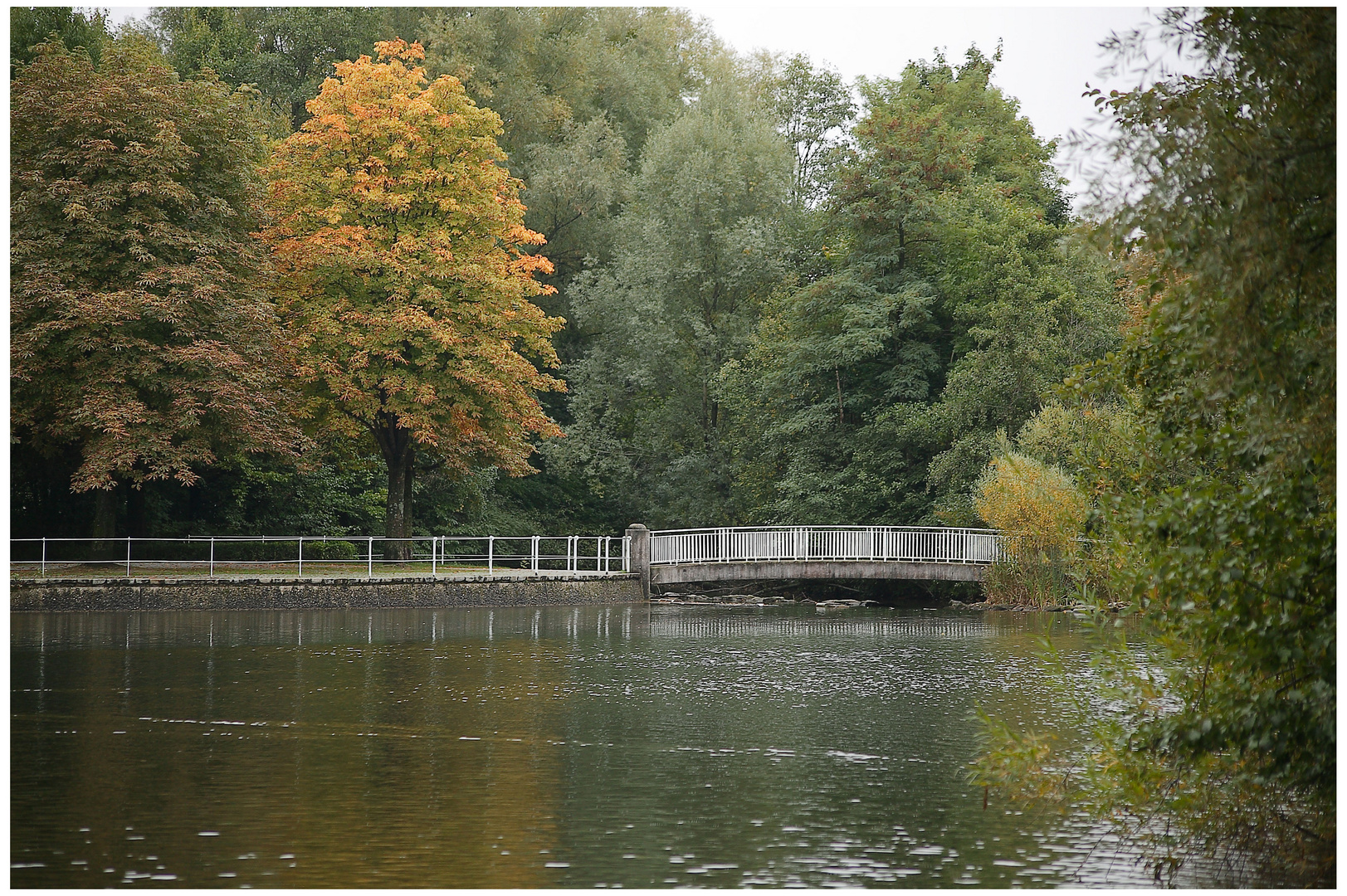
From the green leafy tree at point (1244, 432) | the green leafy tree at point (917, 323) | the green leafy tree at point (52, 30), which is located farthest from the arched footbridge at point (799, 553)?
the green leafy tree at point (1244, 432)

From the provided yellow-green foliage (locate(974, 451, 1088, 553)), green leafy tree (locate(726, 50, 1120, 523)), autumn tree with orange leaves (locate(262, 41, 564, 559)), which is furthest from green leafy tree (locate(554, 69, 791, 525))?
yellow-green foliage (locate(974, 451, 1088, 553))

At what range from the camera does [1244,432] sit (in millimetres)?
7551

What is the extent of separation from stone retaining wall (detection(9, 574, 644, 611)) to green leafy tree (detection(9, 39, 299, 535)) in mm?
2039

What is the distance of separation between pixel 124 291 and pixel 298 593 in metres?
6.59

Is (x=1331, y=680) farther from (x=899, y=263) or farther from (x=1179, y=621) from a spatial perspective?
(x=899, y=263)

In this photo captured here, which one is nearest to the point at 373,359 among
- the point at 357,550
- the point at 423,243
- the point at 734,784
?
the point at 423,243

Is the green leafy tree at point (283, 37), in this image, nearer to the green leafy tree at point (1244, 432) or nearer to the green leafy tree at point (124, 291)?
the green leafy tree at point (124, 291)

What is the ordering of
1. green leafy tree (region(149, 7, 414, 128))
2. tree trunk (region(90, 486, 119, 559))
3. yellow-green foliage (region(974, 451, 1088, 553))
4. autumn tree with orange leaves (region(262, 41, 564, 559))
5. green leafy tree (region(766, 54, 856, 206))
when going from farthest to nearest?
green leafy tree (region(766, 54, 856, 206)) → green leafy tree (region(149, 7, 414, 128)) → autumn tree with orange leaves (region(262, 41, 564, 559)) → tree trunk (region(90, 486, 119, 559)) → yellow-green foliage (region(974, 451, 1088, 553))

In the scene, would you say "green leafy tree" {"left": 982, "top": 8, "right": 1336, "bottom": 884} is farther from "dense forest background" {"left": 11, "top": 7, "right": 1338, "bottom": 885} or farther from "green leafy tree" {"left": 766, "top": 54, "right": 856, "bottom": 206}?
"green leafy tree" {"left": 766, "top": 54, "right": 856, "bottom": 206}

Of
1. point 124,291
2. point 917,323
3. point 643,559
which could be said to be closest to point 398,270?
point 124,291

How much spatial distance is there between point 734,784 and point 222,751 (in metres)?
4.44

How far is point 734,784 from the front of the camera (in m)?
10.5

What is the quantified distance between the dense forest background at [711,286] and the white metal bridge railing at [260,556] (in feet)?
2.88

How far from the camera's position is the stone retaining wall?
79.3 ft
